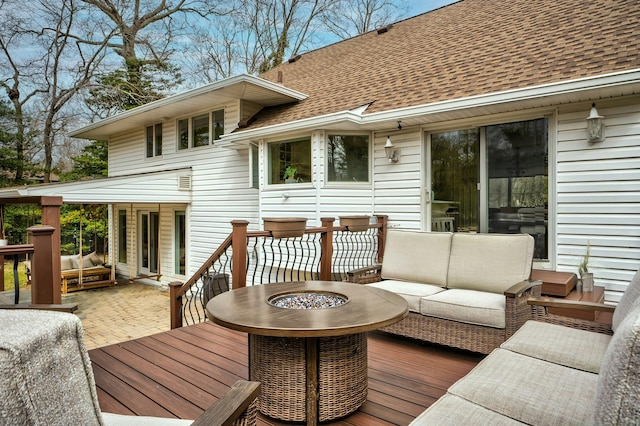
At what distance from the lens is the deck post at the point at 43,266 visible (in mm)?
2861

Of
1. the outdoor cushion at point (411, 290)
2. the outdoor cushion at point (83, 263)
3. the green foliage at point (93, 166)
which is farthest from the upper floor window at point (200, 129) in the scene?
the green foliage at point (93, 166)

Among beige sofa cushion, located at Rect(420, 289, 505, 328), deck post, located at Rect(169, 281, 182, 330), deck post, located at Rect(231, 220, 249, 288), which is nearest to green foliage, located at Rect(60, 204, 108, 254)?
deck post, located at Rect(169, 281, 182, 330)

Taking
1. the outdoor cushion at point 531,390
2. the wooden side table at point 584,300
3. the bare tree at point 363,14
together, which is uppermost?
the bare tree at point 363,14

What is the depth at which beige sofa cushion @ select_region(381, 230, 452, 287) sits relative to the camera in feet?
12.6

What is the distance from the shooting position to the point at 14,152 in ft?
51.7

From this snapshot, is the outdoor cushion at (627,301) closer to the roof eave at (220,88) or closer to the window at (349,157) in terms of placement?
the window at (349,157)

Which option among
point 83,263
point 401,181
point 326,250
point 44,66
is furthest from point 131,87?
point 326,250

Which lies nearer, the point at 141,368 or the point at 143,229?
the point at 141,368

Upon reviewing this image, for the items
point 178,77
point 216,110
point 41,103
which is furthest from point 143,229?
point 41,103

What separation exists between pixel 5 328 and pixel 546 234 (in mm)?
5521

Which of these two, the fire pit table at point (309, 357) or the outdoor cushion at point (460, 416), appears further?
the fire pit table at point (309, 357)

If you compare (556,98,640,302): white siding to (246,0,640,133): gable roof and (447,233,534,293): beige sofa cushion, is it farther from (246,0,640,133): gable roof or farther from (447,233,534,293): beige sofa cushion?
(447,233,534,293): beige sofa cushion

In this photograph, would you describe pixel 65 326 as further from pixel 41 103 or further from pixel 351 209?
pixel 41 103

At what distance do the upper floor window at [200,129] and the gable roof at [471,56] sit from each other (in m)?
1.28
